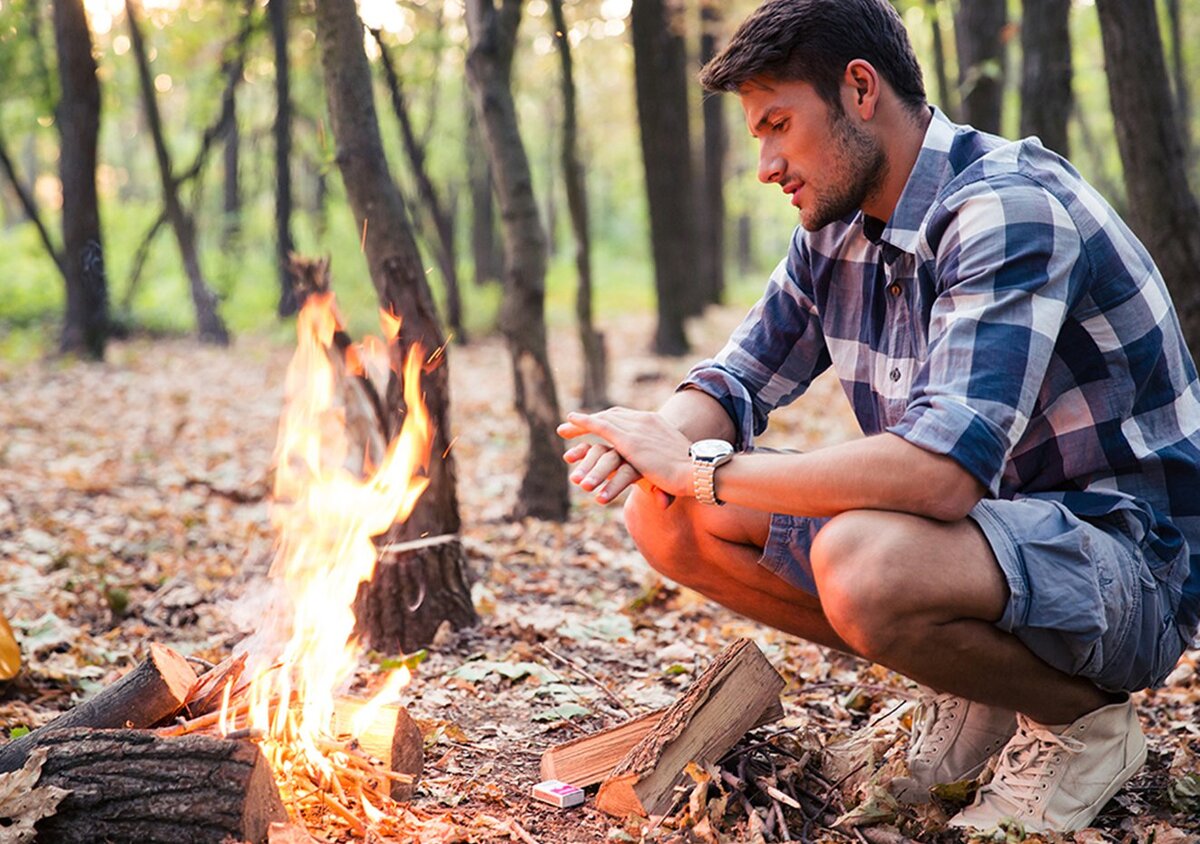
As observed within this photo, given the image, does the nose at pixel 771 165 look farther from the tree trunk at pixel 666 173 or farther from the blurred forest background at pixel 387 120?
the tree trunk at pixel 666 173

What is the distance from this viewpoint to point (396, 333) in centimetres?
406

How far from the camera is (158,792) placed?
7.78ft

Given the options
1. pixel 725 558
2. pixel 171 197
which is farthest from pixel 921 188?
pixel 171 197

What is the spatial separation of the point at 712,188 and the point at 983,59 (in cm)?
761

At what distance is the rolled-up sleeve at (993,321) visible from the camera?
2.38 m

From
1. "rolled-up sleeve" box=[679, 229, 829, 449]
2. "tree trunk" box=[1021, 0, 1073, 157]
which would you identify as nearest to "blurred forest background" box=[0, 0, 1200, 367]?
"tree trunk" box=[1021, 0, 1073, 157]

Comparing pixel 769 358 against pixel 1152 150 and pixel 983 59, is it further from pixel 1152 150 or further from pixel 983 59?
pixel 983 59

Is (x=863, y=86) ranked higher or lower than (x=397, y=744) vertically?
higher

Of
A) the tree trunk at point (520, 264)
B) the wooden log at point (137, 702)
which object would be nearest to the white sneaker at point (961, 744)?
the wooden log at point (137, 702)

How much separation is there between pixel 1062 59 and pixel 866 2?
5.11 meters

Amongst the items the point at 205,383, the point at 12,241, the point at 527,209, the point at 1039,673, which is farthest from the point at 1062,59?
the point at 12,241

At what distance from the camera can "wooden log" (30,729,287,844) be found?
2.36 metres

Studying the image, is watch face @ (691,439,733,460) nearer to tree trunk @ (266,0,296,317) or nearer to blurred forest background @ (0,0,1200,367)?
blurred forest background @ (0,0,1200,367)

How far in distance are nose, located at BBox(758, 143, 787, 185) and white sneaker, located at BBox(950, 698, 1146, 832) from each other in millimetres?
1408
